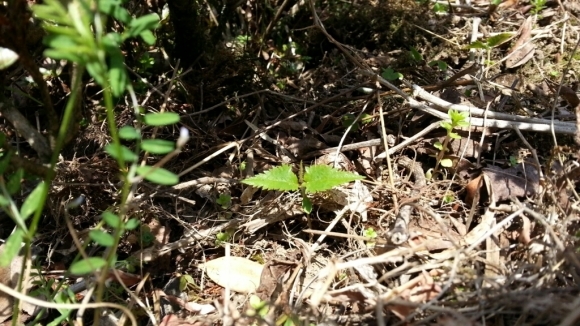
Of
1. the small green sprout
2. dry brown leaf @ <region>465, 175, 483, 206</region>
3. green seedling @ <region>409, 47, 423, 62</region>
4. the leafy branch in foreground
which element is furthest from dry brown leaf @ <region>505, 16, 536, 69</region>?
the small green sprout

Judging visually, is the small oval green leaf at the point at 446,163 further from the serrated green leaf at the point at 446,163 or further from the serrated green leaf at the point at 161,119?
the serrated green leaf at the point at 161,119

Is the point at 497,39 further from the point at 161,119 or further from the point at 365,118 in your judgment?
the point at 161,119

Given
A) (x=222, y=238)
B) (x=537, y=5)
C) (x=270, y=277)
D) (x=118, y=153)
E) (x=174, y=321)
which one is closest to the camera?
(x=118, y=153)

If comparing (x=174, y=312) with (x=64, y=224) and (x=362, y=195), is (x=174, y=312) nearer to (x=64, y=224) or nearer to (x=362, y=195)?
(x=64, y=224)

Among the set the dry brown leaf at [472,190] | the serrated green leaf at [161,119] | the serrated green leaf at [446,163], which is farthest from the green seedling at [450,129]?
the serrated green leaf at [161,119]

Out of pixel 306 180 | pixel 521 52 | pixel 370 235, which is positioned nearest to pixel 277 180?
pixel 306 180

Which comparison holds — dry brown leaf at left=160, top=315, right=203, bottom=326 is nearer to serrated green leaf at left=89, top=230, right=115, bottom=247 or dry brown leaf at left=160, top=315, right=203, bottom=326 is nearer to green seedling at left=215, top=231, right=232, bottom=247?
green seedling at left=215, top=231, right=232, bottom=247
